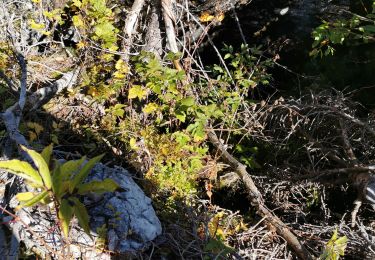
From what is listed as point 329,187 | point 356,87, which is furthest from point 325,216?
point 356,87

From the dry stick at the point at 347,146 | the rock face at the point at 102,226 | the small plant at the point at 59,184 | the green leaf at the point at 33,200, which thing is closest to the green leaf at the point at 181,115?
the rock face at the point at 102,226

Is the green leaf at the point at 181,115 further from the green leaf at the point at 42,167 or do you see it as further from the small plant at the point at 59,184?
the green leaf at the point at 42,167

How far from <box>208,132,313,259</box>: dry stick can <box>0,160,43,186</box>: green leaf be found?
6.45 ft

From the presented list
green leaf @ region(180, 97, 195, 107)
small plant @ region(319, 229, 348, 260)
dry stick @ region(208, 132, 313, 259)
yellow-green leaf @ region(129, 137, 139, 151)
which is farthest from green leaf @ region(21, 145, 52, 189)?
dry stick @ region(208, 132, 313, 259)

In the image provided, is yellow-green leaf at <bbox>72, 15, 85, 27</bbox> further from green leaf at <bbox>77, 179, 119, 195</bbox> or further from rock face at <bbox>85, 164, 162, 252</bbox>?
green leaf at <bbox>77, 179, 119, 195</bbox>

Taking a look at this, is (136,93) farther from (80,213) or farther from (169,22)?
(80,213)

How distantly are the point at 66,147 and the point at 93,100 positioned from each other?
582mm

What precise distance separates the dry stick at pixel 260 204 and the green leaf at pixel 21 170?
1.97m

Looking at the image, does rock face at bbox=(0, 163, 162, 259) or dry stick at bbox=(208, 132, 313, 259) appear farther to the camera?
dry stick at bbox=(208, 132, 313, 259)

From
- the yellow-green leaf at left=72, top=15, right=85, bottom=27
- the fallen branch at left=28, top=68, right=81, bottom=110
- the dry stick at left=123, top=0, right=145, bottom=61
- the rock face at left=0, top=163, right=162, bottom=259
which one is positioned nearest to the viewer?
the rock face at left=0, top=163, right=162, bottom=259

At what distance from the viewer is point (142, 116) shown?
4043 mm

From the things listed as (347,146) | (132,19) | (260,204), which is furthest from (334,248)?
(132,19)

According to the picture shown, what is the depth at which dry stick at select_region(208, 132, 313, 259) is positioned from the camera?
10.2 feet

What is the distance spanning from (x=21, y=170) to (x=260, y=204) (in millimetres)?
2064
